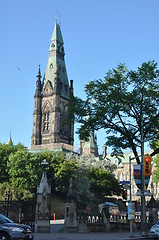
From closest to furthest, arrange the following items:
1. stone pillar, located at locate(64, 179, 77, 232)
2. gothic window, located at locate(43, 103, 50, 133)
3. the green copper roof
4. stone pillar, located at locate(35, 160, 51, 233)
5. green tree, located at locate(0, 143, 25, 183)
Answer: stone pillar, located at locate(35, 160, 51, 233), stone pillar, located at locate(64, 179, 77, 232), green tree, located at locate(0, 143, 25, 183), gothic window, located at locate(43, 103, 50, 133), the green copper roof

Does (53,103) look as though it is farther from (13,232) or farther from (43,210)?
(13,232)

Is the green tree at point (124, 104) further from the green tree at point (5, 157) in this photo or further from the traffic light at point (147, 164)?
the green tree at point (5, 157)

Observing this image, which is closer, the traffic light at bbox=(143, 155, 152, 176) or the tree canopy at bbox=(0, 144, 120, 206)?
the traffic light at bbox=(143, 155, 152, 176)

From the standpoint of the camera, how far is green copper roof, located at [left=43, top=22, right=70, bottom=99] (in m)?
128

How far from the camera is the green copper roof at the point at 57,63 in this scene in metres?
128

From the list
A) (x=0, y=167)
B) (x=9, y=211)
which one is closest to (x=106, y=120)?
(x=9, y=211)

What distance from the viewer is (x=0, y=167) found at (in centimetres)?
Answer: 6012

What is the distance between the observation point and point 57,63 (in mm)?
128125

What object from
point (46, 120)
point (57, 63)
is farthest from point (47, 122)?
point (57, 63)

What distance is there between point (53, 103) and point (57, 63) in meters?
16.5

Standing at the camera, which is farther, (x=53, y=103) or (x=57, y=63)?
(x=57, y=63)

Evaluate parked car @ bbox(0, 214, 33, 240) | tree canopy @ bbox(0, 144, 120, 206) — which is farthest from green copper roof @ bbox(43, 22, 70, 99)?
parked car @ bbox(0, 214, 33, 240)

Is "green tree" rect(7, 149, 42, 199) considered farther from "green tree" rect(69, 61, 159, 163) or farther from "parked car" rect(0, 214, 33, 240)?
"parked car" rect(0, 214, 33, 240)

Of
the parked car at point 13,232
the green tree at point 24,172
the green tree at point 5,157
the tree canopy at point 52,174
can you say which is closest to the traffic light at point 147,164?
the parked car at point 13,232
